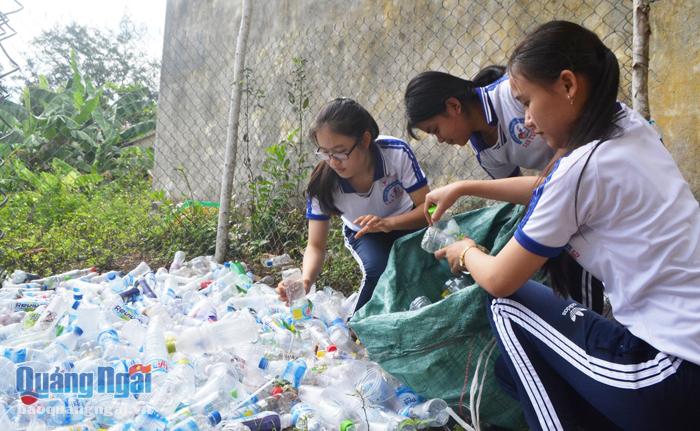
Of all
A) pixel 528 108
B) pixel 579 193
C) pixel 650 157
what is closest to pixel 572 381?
pixel 579 193

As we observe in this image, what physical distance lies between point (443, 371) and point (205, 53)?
18.0ft

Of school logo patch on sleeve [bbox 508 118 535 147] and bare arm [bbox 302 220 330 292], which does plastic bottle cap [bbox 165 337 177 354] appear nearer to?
bare arm [bbox 302 220 330 292]

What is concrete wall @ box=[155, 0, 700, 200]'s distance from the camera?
3.08m

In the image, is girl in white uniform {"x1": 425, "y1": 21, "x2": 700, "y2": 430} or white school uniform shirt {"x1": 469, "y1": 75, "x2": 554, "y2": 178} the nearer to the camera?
girl in white uniform {"x1": 425, "y1": 21, "x2": 700, "y2": 430}

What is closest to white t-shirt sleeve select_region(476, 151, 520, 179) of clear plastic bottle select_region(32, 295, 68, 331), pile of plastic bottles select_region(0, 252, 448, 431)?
pile of plastic bottles select_region(0, 252, 448, 431)

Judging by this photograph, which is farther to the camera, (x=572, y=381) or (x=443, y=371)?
(x=443, y=371)

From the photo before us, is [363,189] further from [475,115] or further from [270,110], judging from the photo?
[270,110]

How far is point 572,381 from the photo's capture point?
1.50 metres

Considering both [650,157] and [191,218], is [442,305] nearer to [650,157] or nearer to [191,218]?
[650,157]

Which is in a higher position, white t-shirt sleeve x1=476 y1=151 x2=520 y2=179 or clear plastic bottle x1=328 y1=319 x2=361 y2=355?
white t-shirt sleeve x1=476 y1=151 x2=520 y2=179

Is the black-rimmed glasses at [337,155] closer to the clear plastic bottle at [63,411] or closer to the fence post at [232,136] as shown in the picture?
the clear plastic bottle at [63,411]

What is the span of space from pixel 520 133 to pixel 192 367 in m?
1.81

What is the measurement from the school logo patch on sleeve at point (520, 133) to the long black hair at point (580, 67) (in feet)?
2.65

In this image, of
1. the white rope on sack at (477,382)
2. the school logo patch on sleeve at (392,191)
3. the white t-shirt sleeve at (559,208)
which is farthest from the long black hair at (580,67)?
the school logo patch on sleeve at (392,191)
